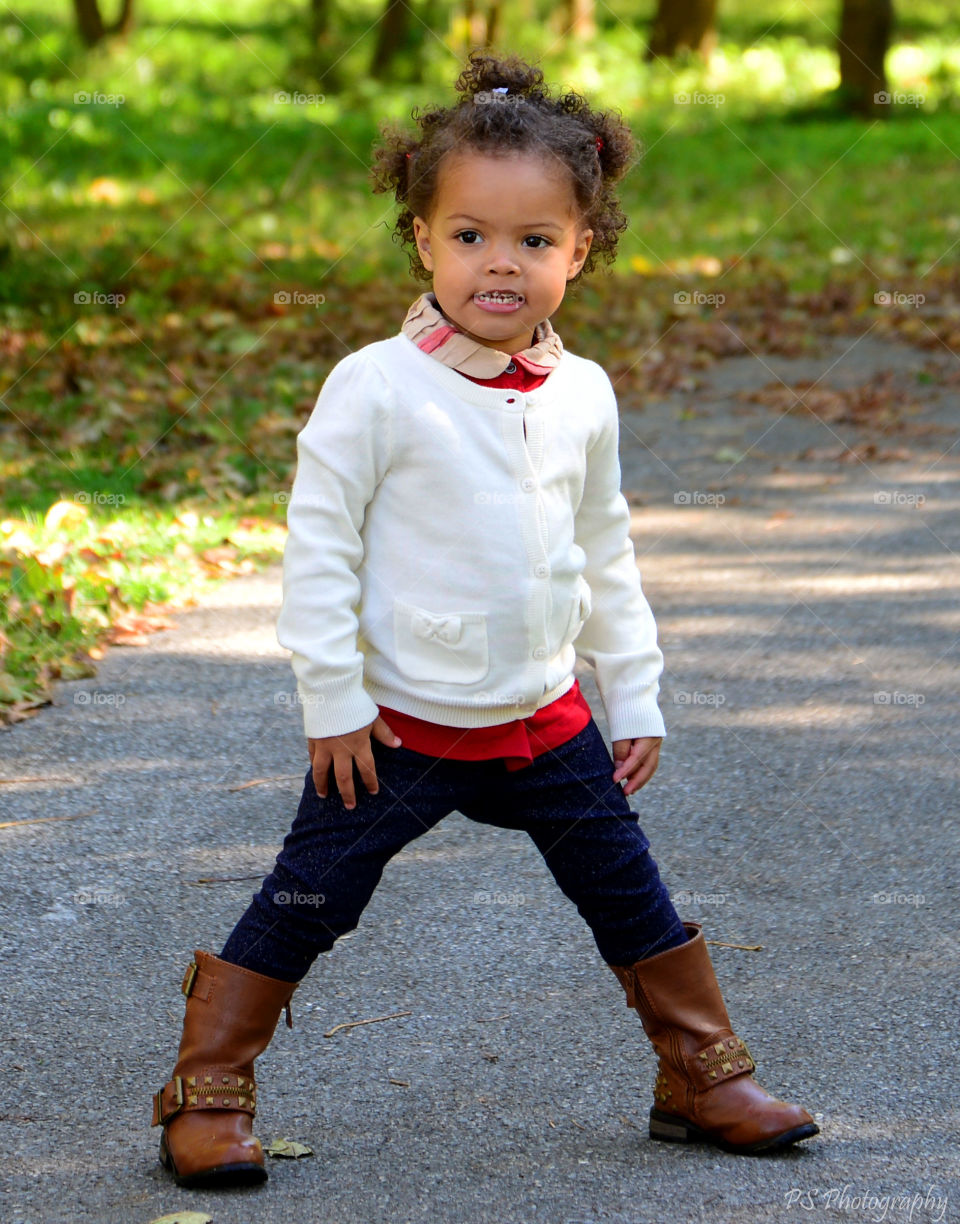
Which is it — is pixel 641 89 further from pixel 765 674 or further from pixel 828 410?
pixel 765 674

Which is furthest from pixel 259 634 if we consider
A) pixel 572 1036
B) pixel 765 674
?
pixel 572 1036

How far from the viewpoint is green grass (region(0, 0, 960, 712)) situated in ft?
18.5

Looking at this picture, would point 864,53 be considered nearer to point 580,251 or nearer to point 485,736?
point 580,251

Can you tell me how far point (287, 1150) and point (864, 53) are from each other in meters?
15.3

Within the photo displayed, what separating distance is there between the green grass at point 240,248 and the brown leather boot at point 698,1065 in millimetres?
2379

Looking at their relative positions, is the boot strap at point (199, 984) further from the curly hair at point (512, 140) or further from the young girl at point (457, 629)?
the curly hair at point (512, 140)

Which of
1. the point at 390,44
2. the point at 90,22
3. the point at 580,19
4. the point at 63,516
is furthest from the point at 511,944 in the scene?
the point at 580,19

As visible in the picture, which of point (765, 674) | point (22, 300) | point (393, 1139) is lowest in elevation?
point (393, 1139)

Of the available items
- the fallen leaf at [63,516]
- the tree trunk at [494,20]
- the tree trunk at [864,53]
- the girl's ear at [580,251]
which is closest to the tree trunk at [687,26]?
the tree trunk at [494,20]

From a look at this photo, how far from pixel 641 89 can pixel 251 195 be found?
25.2 feet

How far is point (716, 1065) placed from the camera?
7.45 ft

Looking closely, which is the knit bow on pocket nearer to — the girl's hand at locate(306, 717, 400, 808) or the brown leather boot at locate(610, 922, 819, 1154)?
the girl's hand at locate(306, 717, 400, 808)

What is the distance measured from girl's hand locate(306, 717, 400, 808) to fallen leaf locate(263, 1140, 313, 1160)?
0.56m

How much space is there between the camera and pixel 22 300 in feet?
26.1
